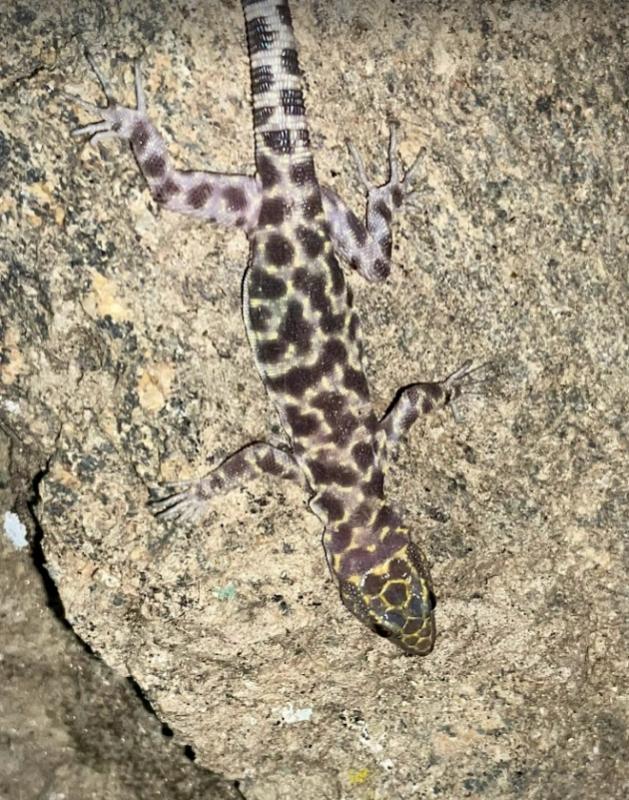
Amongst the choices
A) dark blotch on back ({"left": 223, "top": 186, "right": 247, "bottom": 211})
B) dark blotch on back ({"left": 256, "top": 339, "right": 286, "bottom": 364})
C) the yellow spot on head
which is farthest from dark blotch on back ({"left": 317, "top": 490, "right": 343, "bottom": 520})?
the yellow spot on head

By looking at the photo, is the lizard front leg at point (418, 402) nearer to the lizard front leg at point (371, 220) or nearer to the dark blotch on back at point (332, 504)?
the dark blotch on back at point (332, 504)

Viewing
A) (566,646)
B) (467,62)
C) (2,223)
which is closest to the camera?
(2,223)

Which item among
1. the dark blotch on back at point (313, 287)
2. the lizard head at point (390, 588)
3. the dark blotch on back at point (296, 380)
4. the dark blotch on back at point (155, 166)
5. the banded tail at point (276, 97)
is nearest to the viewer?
the banded tail at point (276, 97)

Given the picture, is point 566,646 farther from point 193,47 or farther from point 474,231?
point 193,47

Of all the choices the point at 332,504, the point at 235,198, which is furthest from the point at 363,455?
the point at 235,198

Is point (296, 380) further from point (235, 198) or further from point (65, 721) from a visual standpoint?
point (65, 721)

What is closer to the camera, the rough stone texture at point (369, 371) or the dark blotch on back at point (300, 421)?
the rough stone texture at point (369, 371)

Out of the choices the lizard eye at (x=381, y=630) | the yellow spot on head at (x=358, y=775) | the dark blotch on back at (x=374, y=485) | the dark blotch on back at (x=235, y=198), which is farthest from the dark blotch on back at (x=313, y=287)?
the yellow spot on head at (x=358, y=775)

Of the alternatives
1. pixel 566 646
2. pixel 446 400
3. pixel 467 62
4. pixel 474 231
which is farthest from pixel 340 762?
pixel 467 62
